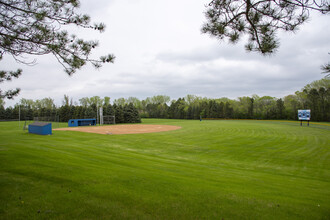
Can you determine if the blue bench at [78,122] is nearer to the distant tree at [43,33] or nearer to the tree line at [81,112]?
the tree line at [81,112]

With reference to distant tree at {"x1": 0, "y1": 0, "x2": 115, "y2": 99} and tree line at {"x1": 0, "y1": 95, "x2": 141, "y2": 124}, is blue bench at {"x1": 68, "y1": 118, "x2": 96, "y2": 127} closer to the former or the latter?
tree line at {"x1": 0, "y1": 95, "x2": 141, "y2": 124}

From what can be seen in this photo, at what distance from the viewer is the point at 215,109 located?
246ft

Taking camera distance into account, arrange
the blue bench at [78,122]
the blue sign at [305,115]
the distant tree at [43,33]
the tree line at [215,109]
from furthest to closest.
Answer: the tree line at [215,109]
the blue bench at [78,122]
the blue sign at [305,115]
the distant tree at [43,33]

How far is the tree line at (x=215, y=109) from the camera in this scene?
52250 mm

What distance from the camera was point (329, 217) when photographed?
3807mm

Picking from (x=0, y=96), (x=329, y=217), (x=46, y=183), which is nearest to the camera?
(x=329, y=217)

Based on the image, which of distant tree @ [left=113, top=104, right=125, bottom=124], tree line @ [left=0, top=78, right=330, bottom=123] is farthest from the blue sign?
distant tree @ [left=113, top=104, right=125, bottom=124]

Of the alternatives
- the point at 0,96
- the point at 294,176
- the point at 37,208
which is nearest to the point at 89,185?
the point at 37,208

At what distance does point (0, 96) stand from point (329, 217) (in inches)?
344

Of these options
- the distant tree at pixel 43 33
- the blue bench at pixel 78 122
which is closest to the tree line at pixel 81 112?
the blue bench at pixel 78 122

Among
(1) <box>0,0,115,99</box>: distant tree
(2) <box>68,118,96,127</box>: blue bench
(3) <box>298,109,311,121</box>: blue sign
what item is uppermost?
(1) <box>0,0,115,99</box>: distant tree

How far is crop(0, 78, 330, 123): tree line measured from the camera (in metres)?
52.2

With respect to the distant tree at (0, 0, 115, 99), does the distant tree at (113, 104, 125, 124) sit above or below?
below

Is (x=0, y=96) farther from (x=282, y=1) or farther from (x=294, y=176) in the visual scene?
(x=294, y=176)
